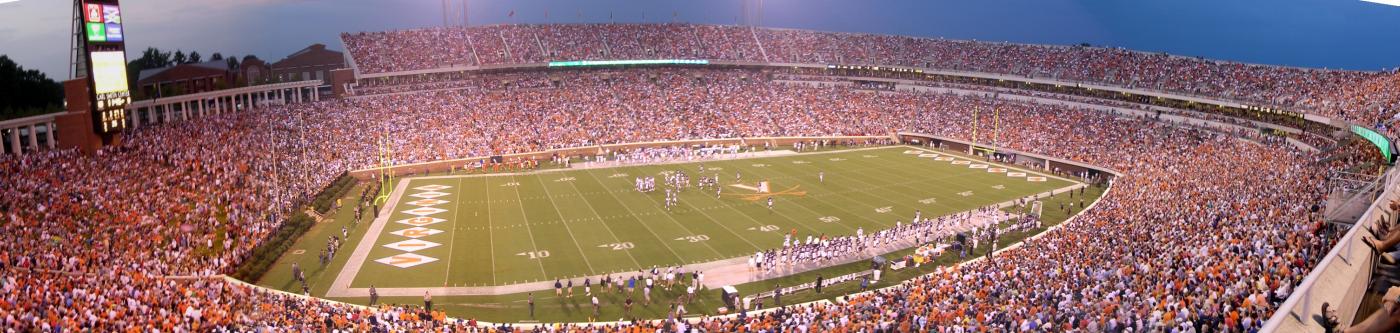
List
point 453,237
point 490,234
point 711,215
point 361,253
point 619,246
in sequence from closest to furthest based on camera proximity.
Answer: point 361,253
point 619,246
point 453,237
point 490,234
point 711,215

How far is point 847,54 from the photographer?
7031cm

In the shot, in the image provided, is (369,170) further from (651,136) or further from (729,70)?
(729,70)

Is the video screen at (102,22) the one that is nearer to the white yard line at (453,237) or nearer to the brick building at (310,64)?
the white yard line at (453,237)

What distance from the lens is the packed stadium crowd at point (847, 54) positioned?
4556 centimetres

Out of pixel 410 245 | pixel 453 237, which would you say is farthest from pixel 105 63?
pixel 453 237

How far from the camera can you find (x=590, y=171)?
44250 millimetres

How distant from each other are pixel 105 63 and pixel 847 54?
55.4 metres

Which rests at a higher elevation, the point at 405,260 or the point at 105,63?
the point at 105,63

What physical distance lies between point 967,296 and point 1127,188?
766 inches

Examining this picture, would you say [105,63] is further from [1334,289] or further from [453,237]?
[1334,289]

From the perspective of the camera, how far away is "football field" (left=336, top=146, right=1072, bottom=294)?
2602cm

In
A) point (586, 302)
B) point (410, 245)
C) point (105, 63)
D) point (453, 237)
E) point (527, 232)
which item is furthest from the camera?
point (527, 232)

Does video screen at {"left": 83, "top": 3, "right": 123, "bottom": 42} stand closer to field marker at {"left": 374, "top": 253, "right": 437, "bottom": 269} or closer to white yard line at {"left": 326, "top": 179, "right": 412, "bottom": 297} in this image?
white yard line at {"left": 326, "top": 179, "right": 412, "bottom": 297}

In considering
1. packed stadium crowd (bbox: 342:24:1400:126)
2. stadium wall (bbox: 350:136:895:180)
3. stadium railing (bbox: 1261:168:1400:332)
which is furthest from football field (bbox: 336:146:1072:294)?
stadium railing (bbox: 1261:168:1400:332)
